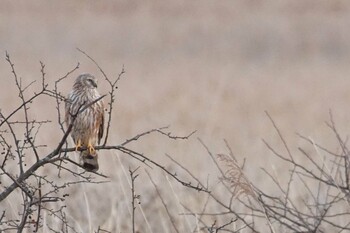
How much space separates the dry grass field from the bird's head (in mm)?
363

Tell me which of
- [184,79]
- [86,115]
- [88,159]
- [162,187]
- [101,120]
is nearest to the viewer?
[88,159]

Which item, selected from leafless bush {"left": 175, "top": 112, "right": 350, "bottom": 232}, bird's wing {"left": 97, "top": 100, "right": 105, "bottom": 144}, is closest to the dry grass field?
leafless bush {"left": 175, "top": 112, "right": 350, "bottom": 232}

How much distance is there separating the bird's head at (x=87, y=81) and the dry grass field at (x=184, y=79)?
0.36 metres

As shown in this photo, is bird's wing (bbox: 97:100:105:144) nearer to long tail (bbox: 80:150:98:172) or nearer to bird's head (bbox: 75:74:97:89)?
bird's head (bbox: 75:74:97:89)

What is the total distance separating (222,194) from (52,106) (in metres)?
6.75

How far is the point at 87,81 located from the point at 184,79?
13678mm

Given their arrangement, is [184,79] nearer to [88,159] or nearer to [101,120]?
[101,120]

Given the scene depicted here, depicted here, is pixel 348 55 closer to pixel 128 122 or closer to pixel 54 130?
pixel 128 122

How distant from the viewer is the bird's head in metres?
3.89

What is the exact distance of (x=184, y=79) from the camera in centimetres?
1761

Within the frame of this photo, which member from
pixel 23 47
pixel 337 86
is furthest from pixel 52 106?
pixel 23 47

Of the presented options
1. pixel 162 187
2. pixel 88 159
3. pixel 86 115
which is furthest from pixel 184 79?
pixel 88 159

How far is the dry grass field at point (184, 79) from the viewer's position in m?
6.49

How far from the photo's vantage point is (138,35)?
25844mm
